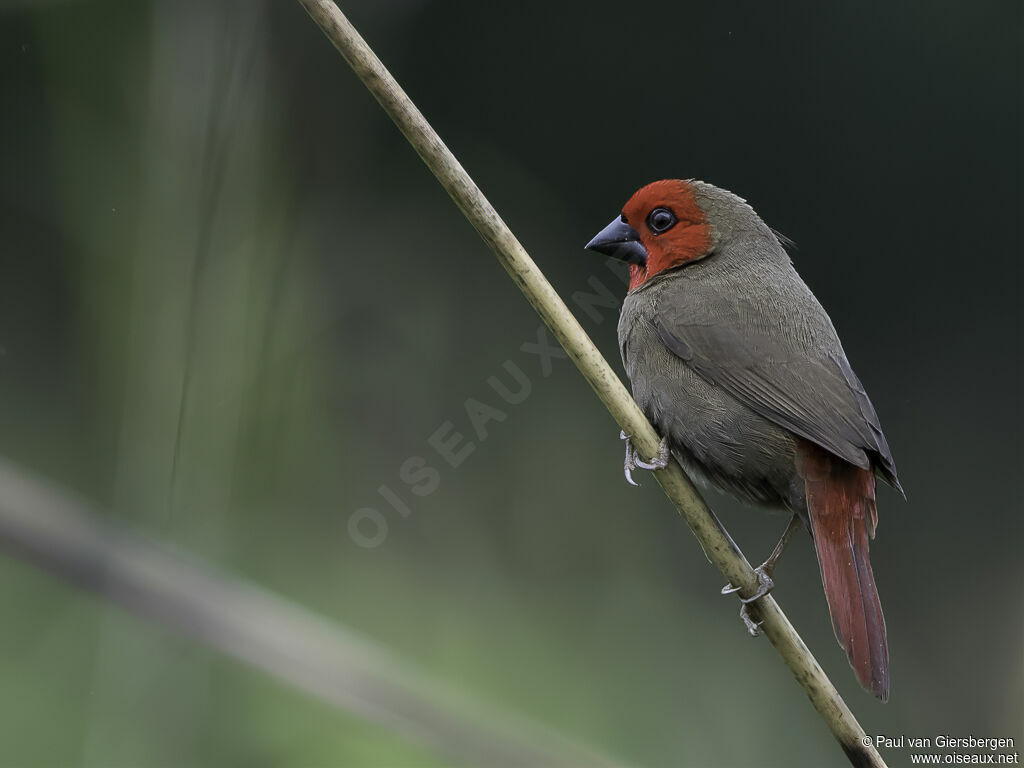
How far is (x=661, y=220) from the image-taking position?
327 cm

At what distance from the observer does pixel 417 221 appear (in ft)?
14.0

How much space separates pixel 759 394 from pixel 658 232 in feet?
2.50

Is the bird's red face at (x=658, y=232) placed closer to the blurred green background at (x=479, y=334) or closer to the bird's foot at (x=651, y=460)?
the bird's foot at (x=651, y=460)

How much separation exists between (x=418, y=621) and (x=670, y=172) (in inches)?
84.4

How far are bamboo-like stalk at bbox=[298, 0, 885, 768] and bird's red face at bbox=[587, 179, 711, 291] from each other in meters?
0.93

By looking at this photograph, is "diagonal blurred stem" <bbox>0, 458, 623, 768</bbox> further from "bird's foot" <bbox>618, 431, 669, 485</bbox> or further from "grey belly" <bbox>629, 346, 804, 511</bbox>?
"grey belly" <bbox>629, 346, 804, 511</bbox>

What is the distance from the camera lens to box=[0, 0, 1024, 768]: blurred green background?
2711mm

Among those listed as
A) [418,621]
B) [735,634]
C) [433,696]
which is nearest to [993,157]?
[735,634]

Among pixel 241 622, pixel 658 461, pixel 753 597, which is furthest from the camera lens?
pixel 658 461

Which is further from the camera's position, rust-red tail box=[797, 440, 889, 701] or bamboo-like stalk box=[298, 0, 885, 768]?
rust-red tail box=[797, 440, 889, 701]

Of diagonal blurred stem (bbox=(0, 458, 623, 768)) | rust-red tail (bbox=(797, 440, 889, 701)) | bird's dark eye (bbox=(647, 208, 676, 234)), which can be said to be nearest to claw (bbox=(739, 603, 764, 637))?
rust-red tail (bbox=(797, 440, 889, 701))

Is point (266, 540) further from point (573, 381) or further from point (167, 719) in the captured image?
point (573, 381)

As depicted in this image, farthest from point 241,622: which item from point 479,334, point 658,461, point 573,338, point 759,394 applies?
point 479,334

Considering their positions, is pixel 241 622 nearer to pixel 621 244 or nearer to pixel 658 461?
pixel 658 461
